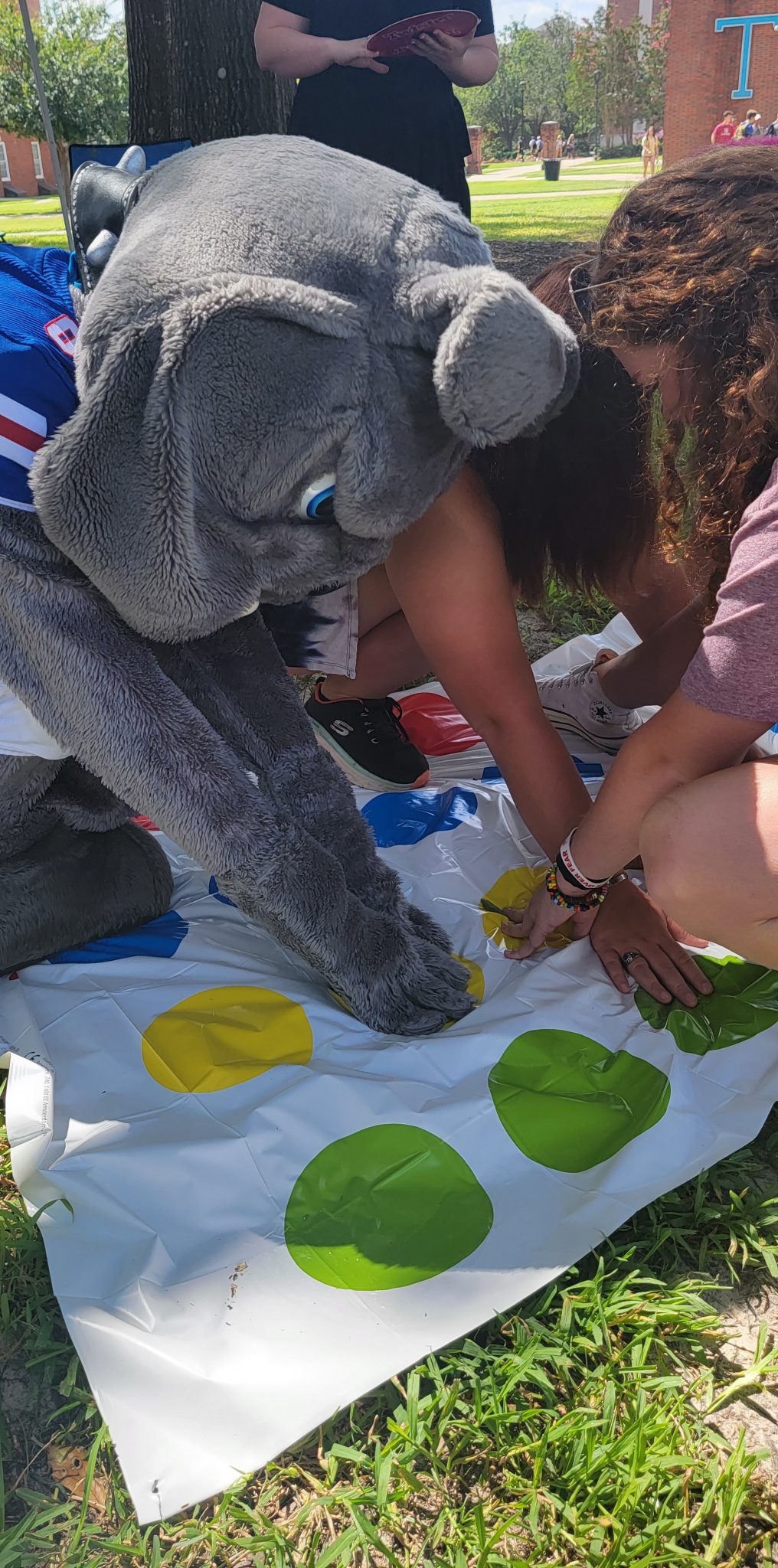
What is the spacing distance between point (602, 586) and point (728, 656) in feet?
1.60

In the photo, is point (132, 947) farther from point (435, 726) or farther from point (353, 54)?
point (353, 54)

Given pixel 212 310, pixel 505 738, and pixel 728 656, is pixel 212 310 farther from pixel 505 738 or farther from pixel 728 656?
pixel 505 738

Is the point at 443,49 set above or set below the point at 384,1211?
above

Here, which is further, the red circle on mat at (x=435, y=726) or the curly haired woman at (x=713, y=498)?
the red circle on mat at (x=435, y=726)

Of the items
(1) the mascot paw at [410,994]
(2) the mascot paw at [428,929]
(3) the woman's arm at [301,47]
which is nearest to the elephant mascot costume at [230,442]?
(1) the mascot paw at [410,994]

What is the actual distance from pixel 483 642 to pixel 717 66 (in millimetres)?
17237

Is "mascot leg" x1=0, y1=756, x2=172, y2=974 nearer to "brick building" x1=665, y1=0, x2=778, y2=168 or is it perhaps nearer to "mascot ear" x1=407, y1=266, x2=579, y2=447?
"mascot ear" x1=407, y1=266, x2=579, y2=447

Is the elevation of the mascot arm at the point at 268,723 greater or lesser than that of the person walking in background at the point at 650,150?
lesser

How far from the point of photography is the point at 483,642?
4.14 ft

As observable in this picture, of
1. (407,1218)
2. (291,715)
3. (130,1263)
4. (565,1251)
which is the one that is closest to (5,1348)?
(130,1263)

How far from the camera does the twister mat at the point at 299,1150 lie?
87 cm

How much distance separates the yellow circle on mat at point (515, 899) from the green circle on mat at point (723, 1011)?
0.49ft

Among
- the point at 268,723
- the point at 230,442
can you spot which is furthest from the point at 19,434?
the point at 268,723

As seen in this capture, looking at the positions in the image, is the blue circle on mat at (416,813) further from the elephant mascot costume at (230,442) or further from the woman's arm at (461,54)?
the woman's arm at (461,54)
